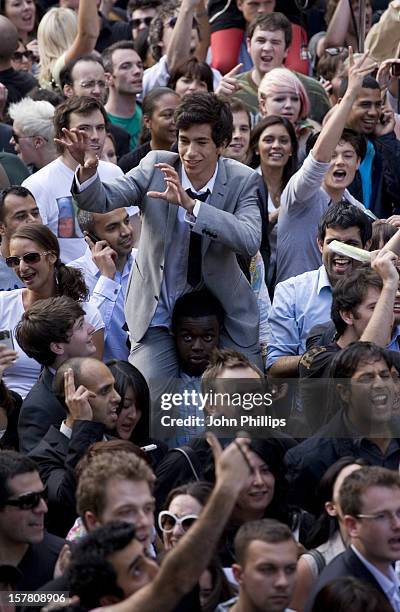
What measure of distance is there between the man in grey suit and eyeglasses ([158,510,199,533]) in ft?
4.76

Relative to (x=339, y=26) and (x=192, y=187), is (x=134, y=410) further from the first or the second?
(x=339, y=26)

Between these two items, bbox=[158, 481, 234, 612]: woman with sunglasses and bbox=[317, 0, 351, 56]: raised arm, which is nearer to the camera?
bbox=[158, 481, 234, 612]: woman with sunglasses

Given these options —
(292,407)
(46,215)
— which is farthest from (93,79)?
(292,407)

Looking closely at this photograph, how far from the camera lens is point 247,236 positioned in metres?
6.90

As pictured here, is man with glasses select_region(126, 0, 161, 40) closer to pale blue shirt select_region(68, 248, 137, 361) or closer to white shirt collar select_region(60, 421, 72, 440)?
pale blue shirt select_region(68, 248, 137, 361)

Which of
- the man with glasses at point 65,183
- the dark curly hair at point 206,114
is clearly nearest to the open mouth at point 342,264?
the dark curly hair at point 206,114

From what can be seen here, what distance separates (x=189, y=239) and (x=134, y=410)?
36.7 inches

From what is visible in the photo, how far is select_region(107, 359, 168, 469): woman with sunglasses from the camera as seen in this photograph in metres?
6.55

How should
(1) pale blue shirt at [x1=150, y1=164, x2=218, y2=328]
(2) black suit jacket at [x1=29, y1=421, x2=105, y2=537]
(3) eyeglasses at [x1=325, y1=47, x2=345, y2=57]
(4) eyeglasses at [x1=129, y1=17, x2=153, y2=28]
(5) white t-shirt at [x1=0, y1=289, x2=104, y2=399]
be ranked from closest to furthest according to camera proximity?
1. (2) black suit jacket at [x1=29, y1=421, x2=105, y2=537]
2. (1) pale blue shirt at [x1=150, y1=164, x2=218, y2=328]
3. (5) white t-shirt at [x1=0, y1=289, x2=104, y2=399]
4. (3) eyeglasses at [x1=325, y1=47, x2=345, y2=57]
5. (4) eyeglasses at [x1=129, y1=17, x2=153, y2=28]

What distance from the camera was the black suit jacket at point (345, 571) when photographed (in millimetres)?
5172

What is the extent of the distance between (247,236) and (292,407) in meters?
0.81

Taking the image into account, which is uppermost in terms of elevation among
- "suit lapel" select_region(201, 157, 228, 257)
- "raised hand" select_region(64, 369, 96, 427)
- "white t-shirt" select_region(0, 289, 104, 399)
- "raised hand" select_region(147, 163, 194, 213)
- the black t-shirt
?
"raised hand" select_region(147, 163, 194, 213)

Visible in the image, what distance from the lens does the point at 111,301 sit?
7.69 meters

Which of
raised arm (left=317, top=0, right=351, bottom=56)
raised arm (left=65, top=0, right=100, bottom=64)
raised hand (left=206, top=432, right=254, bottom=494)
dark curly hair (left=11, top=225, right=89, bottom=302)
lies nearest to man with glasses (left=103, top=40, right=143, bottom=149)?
raised arm (left=65, top=0, right=100, bottom=64)
